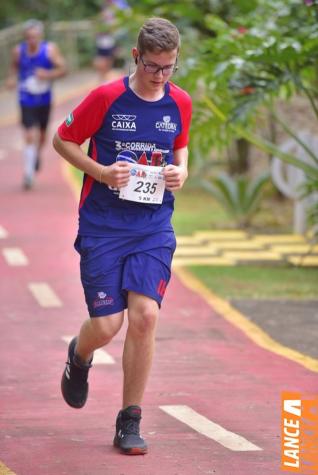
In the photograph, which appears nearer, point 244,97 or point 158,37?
point 158,37

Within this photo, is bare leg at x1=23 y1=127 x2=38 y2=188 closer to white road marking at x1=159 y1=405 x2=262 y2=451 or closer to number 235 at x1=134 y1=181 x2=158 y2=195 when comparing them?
white road marking at x1=159 y1=405 x2=262 y2=451

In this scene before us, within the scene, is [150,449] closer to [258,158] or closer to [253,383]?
[253,383]

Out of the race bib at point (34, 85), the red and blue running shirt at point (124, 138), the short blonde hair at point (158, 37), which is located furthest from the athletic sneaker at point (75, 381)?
the race bib at point (34, 85)

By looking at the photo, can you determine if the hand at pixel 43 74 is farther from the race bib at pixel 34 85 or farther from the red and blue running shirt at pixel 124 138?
the red and blue running shirt at pixel 124 138

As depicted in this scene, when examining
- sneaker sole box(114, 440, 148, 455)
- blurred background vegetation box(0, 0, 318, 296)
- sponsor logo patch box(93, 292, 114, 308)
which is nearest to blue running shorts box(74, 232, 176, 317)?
sponsor logo patch box(93, 292, 114, 308)

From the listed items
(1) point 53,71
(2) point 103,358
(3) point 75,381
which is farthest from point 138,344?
(1) point 53,71

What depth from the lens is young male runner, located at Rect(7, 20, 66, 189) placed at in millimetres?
18422

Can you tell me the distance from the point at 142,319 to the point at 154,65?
118 cm

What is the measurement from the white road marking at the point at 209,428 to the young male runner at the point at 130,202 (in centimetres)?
43

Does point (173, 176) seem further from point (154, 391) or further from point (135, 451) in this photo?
point (154, 391)

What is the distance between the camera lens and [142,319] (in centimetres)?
607

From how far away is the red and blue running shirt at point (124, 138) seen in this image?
20.1 ft

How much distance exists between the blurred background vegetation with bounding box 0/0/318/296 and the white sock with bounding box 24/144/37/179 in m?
2.10

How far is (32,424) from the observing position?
6680mm
